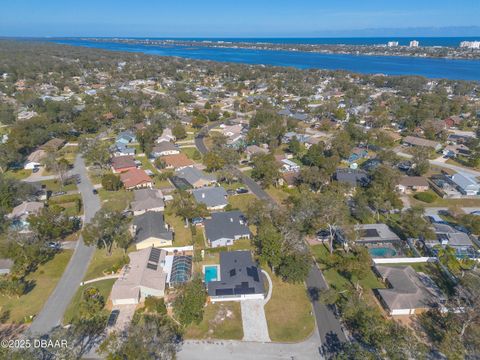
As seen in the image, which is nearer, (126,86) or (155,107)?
(155,107)

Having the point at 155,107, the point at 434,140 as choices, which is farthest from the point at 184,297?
the point at 155,107

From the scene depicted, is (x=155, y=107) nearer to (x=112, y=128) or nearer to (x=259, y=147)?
(x=112, y=128)

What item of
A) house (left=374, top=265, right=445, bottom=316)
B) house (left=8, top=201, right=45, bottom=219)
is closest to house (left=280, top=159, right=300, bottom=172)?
house (left=374, top=265, right=445, bottom=316)

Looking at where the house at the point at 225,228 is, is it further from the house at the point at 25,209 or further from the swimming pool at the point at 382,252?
the house at the point at 25,209

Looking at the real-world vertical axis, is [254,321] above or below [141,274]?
below

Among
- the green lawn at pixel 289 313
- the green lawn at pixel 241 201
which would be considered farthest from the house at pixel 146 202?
the green lawn at pixel 289 313

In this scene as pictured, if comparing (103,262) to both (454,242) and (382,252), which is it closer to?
(382,252)

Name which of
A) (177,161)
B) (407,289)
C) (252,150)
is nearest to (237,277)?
(407,289)

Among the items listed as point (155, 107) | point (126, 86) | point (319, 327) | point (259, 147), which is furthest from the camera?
point (126, 86)
